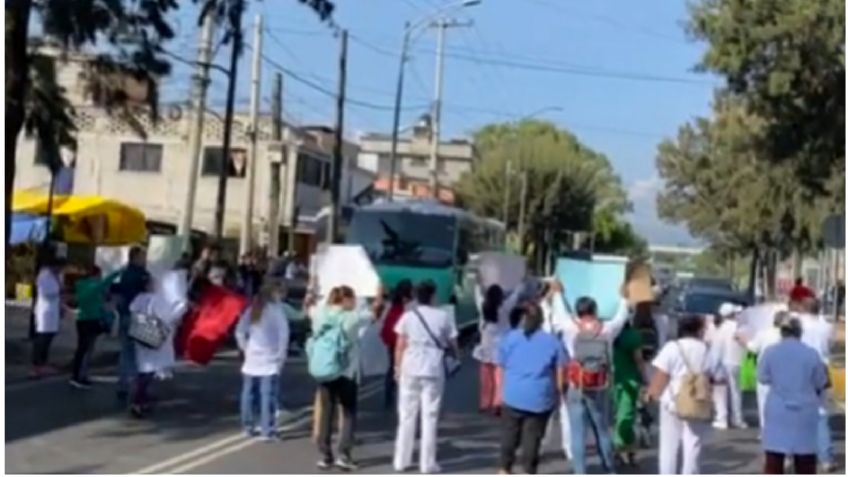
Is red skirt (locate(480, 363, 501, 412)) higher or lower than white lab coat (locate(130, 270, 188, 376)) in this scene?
lower

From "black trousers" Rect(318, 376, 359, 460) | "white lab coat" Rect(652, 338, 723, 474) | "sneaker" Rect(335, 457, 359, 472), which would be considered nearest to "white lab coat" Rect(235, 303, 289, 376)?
"black trousers" Rect(318, 376, 359, 460)

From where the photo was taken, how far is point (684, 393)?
14.7 m

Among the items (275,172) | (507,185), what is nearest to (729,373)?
(275,172)

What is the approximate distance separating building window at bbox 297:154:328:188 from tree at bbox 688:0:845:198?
4411cm

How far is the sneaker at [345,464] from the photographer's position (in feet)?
53.3

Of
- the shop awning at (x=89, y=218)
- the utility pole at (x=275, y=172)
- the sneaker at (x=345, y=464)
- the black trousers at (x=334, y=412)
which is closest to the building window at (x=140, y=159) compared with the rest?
the utility pole at (x=275, y=172)

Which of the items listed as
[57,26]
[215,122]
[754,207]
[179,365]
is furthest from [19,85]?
[215,122]

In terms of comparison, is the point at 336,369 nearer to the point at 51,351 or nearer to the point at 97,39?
the point at 97,39

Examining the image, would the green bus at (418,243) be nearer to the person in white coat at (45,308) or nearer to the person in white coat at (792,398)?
the person in white coat at (45,308)

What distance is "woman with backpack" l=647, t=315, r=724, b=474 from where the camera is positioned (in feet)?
48.2

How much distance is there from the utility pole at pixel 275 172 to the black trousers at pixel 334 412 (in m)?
38.9

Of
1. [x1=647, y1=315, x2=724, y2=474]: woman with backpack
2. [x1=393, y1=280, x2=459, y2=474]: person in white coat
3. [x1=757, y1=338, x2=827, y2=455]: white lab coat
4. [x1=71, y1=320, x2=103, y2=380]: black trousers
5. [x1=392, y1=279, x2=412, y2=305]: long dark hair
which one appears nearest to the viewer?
[x1=757, y1=338, x2=827, y2=455]: white lab coat

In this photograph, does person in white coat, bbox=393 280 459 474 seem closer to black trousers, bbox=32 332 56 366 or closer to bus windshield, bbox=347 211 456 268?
black trousers, bbox=32 332 56 366

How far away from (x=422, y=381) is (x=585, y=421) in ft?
4.37
